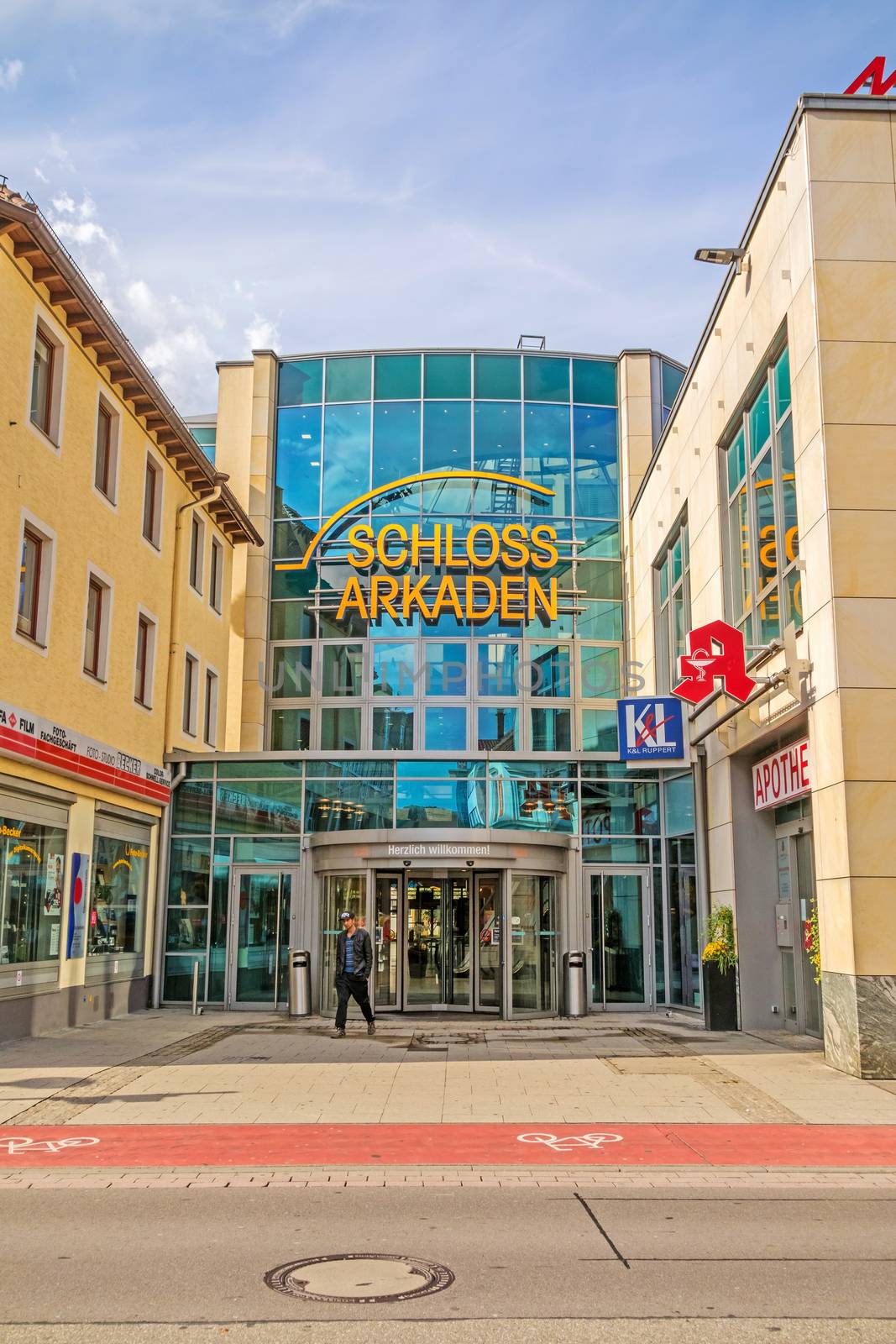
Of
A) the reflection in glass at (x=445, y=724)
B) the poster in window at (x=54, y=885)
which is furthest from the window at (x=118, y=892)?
the reflection in glass at (x=445, y=724)

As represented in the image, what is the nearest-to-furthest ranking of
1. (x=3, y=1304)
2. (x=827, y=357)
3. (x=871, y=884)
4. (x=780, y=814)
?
(x=3, y=1304), (x=871, y=884), (x=827, y=357), (x=780, y=814)

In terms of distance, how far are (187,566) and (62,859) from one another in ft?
27.5

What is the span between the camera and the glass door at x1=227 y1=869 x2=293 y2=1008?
2212cm

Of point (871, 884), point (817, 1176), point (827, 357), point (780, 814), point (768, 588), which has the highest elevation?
point (827, 357)

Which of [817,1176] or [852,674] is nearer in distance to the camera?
[817,1176]

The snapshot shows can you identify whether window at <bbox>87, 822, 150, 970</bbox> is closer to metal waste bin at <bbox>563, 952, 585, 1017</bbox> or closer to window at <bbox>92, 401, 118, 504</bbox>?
window at <bbox>92, 401, 118, 504</bbox>

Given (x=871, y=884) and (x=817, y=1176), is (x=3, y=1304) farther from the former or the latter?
(x=871, y=884)

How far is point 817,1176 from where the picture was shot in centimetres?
950

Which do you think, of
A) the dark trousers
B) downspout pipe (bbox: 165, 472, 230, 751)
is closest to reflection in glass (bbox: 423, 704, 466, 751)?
downspout pipe (bbox: 165, 472, 230, 751)

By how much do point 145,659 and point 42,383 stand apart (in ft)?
20.5

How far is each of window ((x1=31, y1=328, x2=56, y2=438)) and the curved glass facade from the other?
11.2 meters

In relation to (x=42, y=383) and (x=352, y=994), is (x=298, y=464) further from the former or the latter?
(x=352, y=994)

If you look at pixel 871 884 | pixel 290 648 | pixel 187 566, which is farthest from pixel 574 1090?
pixel 290 648

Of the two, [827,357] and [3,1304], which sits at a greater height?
[827,357]
